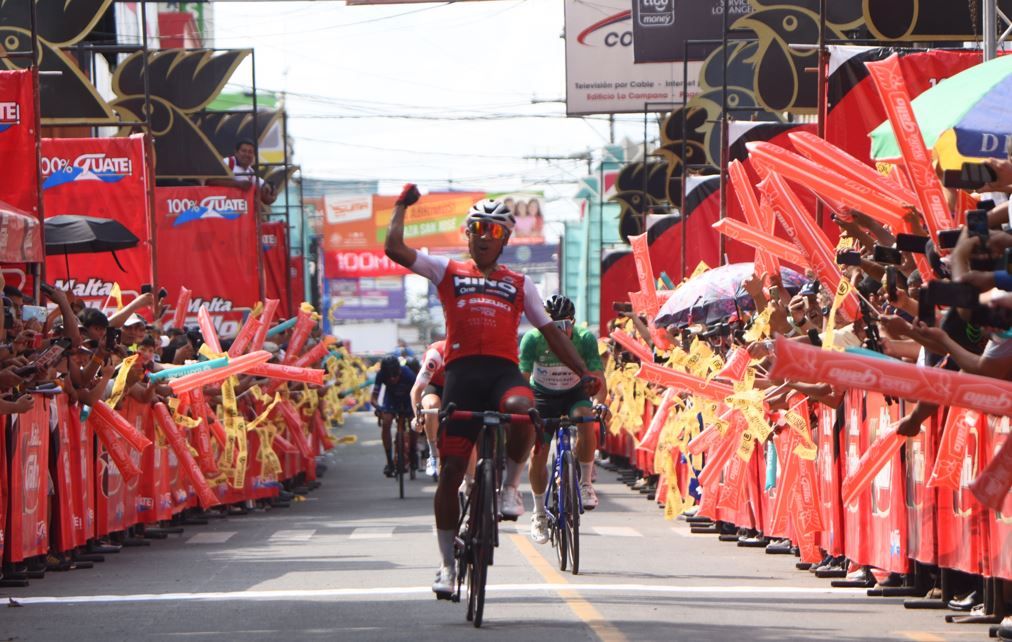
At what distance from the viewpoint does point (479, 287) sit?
34.2ft

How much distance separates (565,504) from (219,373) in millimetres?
5814

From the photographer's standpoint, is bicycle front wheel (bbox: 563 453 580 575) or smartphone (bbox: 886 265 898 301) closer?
smartphone (bbox: 886 265 898 301)

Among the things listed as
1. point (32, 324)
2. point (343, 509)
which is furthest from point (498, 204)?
point (343, 509)

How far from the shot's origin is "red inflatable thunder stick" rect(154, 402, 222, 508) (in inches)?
709

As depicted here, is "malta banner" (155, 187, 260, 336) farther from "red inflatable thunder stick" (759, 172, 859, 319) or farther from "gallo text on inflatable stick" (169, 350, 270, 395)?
"red inflatable thunder stick" (759, 172, 859, 319)

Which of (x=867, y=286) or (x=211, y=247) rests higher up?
(x=867, y=286)

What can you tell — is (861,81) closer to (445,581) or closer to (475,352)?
(475,352)

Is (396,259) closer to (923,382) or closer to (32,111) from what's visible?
(923,382)

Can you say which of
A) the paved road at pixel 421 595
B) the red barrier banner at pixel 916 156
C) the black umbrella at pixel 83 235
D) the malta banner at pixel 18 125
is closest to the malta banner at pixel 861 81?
the paved road at pixel 421 595

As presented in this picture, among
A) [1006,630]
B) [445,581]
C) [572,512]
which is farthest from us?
[572,512]

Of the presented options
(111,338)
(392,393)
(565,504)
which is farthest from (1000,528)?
(392,393)

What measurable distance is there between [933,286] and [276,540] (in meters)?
11.1

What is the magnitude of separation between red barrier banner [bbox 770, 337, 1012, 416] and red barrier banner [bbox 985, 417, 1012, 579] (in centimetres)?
178

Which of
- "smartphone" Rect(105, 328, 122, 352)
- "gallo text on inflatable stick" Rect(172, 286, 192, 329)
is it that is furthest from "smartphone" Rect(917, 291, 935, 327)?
"gallo text on inflatable stick" Rect(172, 286, 192, 329)
